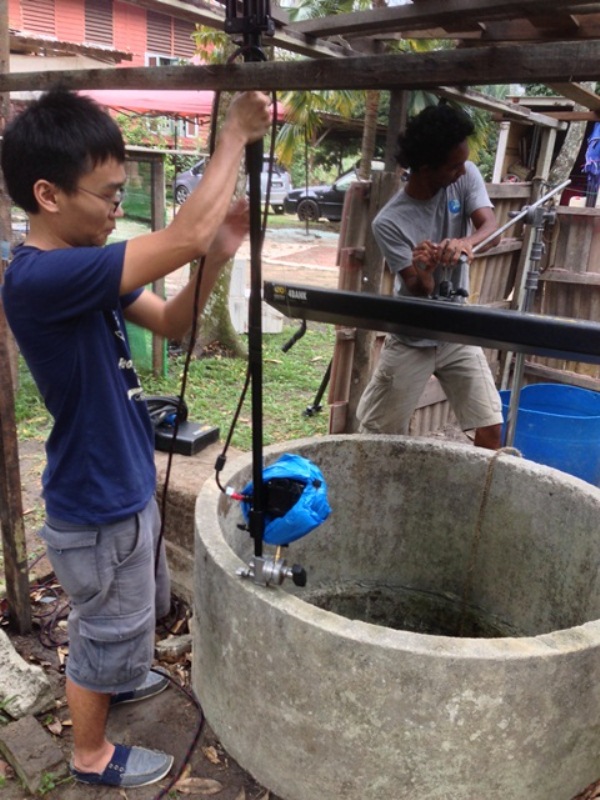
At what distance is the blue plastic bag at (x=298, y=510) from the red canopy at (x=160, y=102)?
1045 centimetres

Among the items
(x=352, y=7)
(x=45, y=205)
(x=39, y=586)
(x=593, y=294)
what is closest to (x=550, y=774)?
(x=45, y=205)

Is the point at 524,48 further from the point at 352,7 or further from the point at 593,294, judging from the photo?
the point at 352,7

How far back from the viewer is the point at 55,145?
172 cm

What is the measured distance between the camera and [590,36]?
106 inches

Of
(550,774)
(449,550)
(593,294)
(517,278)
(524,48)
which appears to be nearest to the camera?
(524,48)

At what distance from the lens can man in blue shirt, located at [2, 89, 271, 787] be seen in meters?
1.62

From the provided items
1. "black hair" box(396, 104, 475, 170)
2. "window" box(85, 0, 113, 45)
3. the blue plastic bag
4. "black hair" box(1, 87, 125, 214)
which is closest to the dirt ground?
the blue plastic bag

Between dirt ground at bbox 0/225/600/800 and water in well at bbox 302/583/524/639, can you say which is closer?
dirt ground at bbox 0/225/600/800

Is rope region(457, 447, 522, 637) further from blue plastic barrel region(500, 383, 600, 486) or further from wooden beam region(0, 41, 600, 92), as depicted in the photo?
wooden beam region(0, 41, 600, 92)

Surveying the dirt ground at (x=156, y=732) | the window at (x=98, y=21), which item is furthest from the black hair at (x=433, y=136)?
the window at (x=98, y=21)

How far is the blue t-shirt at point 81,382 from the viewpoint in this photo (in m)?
1.67

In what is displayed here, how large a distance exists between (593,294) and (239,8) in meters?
4.68

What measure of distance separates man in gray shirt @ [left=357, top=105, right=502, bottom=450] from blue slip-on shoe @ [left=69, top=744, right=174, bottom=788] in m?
1.96

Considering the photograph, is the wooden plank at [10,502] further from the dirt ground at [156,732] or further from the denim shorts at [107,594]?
the denim shorts at [107,594]
